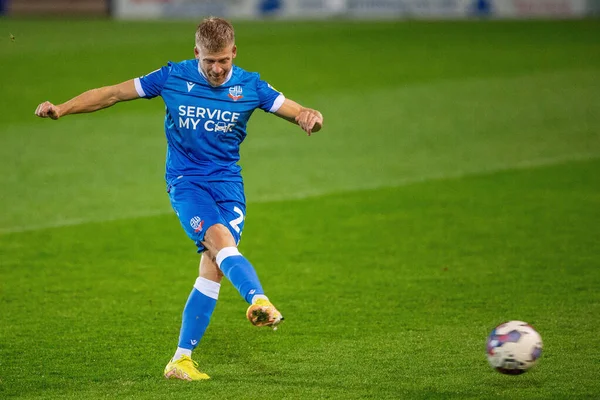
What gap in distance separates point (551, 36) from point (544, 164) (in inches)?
501

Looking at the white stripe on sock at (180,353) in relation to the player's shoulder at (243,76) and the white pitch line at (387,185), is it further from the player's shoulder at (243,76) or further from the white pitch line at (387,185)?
the white pitch line at (387,185)

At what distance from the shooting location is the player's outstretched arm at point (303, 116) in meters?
5.78

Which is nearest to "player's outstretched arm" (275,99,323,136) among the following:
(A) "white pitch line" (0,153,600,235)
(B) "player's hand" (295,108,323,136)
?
(B) "player's hand" (295,108,323,136)

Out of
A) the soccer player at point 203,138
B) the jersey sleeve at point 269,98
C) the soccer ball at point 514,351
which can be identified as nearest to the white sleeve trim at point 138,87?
the soccer player at point 203,138

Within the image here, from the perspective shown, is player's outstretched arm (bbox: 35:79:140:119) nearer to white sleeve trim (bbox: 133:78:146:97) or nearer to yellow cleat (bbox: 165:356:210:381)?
white sleeve trim (bbox: 133:78:146:97)

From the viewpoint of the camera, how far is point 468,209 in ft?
36.1

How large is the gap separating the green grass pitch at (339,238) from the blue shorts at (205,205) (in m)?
0.90

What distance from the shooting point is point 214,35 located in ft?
18.5

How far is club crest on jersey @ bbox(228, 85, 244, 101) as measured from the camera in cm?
603

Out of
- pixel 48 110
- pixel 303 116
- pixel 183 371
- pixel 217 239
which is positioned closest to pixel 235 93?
pixel 303 116

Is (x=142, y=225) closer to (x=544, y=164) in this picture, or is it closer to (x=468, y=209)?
(x=468, y=209)

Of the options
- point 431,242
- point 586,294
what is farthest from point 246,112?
point 431,242

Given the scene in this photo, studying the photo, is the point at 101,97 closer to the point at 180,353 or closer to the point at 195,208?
the point at 195,208

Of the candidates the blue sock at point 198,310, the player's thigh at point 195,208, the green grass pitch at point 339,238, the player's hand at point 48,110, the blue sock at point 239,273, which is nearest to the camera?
the blue sock at point 239,273
